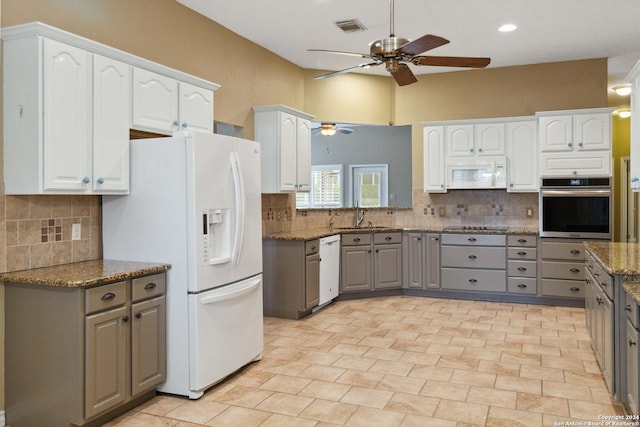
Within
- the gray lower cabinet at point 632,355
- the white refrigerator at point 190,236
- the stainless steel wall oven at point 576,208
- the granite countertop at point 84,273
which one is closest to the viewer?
the gray lower cabinet at point 632,355

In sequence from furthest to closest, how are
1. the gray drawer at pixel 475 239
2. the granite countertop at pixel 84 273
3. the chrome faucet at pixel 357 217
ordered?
the chrome faucet at pixel 357 217 < the gray drawer at pixel 475 239 < the granite countertop at pixel 84 273

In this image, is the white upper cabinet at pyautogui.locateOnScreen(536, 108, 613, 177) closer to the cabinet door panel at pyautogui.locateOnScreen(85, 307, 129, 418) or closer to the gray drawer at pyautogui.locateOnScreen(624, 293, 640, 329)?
the gray drawer at pyautogui.locateOnScreen(624, 293, 640, 329)

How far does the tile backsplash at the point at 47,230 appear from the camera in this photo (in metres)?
2.93

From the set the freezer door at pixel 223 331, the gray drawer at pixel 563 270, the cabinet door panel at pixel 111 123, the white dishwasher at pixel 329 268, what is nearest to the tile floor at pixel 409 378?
the freezer door at pixel 223 331

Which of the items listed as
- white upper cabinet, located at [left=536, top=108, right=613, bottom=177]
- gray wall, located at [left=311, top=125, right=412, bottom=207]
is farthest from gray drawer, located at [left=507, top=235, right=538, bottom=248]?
gray wall, located at [left=311, top=125, right=412, bottom=207]

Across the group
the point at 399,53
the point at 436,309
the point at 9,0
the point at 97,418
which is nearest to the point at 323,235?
the point at 436,309

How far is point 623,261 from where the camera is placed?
328cm

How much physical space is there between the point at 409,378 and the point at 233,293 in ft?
4.60

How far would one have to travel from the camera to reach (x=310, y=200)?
7754 millimetres

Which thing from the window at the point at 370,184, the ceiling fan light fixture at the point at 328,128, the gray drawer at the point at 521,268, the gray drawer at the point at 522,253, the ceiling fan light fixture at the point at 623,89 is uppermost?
the ceiling fan light fixture at the point at 623,89

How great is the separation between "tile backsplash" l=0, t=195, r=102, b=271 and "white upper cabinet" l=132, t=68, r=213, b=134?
67 cm

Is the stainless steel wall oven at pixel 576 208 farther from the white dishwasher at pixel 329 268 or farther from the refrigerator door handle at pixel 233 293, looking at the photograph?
the refrigerator door handle at pixel 233 293

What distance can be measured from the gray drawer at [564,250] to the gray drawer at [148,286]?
4433 millimetres

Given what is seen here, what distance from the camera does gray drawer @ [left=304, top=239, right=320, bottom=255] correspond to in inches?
208
